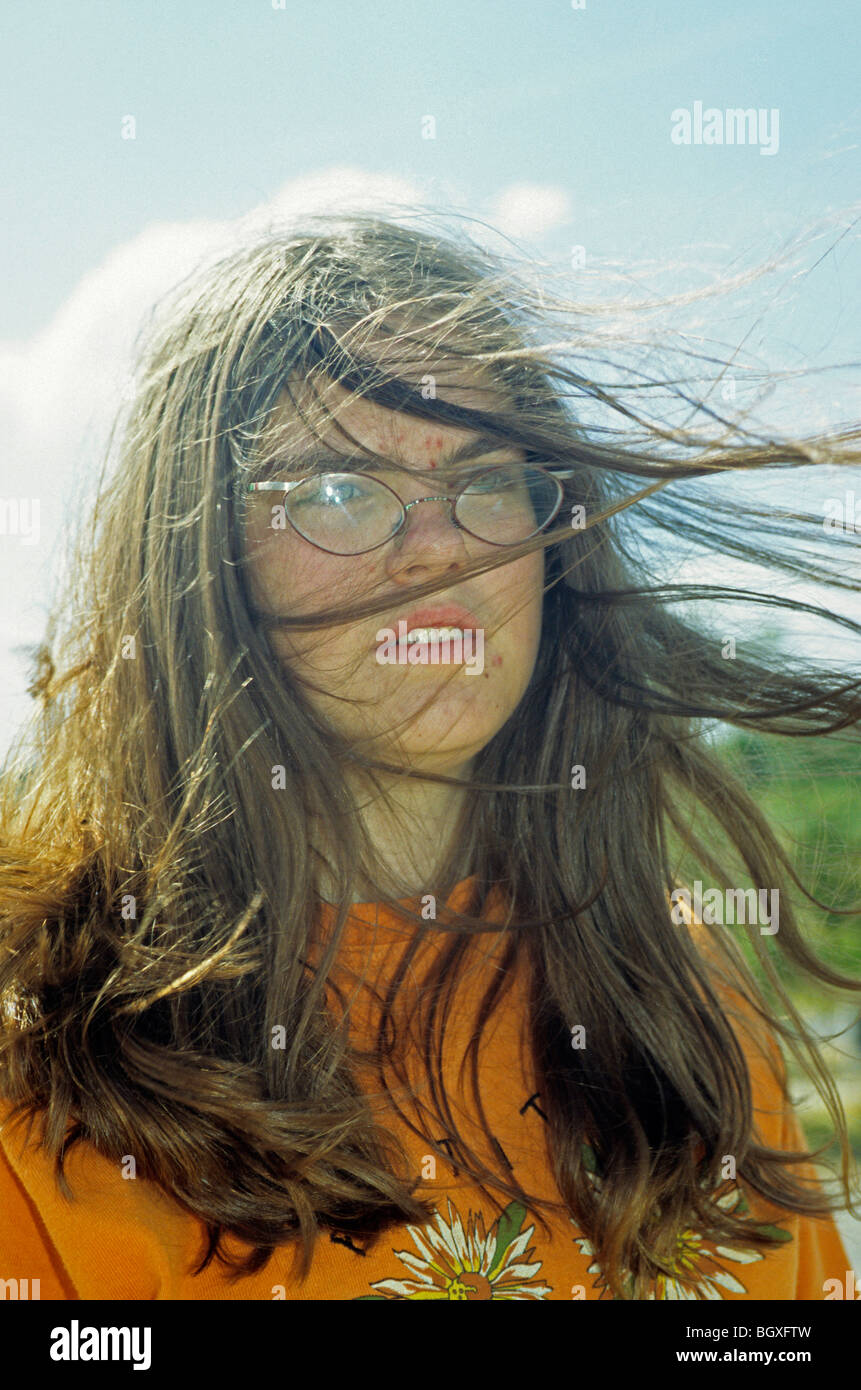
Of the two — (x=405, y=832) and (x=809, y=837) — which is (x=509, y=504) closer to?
(x=405, y=832)

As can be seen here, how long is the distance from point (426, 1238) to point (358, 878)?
48cm

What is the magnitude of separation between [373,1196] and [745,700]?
0.99m

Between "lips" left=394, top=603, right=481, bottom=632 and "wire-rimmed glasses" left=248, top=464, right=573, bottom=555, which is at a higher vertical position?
"wire-rimmed glasses" left=248, top=464, right=573, bottom=555

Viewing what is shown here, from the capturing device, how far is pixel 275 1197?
145 centimetres

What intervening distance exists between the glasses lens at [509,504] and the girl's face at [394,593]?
0.02 m

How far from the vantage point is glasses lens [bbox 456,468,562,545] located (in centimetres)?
158

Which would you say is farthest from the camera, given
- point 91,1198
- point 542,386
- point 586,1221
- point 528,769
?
point 528,769

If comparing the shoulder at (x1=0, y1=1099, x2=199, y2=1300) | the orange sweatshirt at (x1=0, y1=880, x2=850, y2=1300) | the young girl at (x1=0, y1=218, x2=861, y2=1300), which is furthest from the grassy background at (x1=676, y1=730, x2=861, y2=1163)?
the shoulder at (x1=0, y1=1099, x2=199, y2=1300)

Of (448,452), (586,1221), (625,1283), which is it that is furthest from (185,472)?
(625,1283)

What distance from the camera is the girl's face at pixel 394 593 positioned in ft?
5.08

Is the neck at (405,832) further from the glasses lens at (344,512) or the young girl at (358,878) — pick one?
the glasses lens at (344,512)

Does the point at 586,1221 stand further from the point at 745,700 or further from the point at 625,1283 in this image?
the point at 745,700

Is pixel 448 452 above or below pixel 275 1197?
above

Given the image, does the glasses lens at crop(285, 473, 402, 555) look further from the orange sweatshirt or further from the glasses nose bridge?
the orange sweatshirt
